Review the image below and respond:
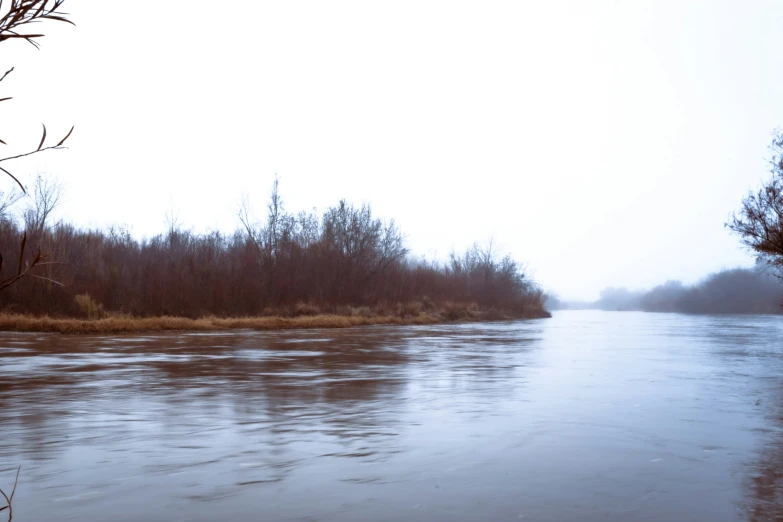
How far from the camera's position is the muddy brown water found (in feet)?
18.3

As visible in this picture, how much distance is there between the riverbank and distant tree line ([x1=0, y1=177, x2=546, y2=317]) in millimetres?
1888

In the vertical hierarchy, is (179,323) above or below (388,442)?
above

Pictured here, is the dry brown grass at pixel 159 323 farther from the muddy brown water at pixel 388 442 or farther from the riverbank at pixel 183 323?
the muddy brown water at pixel 388 442

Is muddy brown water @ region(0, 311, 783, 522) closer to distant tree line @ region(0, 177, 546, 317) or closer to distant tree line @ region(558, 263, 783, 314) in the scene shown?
distant tree line @ region(0, 177, 546, 317)

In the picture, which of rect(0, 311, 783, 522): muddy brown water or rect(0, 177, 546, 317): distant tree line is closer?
rect(0, 311, 783, 522): muddy brown water

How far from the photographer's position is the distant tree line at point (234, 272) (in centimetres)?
3431

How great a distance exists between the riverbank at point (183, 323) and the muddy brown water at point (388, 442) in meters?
13.3

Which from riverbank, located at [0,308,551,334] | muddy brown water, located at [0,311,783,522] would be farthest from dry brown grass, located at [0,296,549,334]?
muddy brown water, located at [0,311,783,522]

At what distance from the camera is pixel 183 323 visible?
3173 centimetres

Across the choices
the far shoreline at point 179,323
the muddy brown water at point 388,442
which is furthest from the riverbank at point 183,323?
the muddy brown water at point 388,442

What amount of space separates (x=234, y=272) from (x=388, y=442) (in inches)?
1278

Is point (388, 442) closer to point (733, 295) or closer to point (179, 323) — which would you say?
point (179, 323)

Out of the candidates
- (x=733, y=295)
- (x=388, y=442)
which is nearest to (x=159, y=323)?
(x=388, y=442)

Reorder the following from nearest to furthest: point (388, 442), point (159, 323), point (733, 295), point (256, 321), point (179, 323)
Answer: point (388, 442) < point (159, 323) < point (179, 323) < point (256, 321) < point (733, 295)
